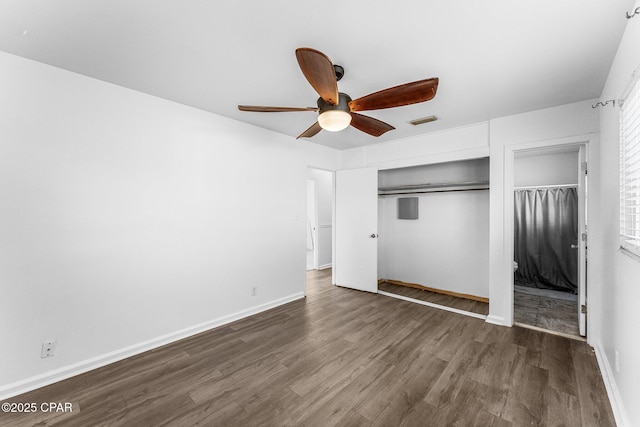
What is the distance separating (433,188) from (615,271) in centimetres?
259

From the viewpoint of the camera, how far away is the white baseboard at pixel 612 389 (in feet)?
5.53

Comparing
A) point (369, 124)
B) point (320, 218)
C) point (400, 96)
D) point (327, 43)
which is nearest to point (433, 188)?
point (369, 124)

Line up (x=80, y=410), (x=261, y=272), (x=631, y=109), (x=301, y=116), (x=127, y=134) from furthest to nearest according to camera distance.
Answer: (x=261, y=272)
(x=301, y=116)
(x=127, y=134)
(x=80, y=410)
(x=631, y=109)

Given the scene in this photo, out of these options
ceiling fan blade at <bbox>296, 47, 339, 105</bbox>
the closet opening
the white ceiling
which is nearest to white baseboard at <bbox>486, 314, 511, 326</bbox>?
the closet opening

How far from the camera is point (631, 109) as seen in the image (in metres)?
1.62

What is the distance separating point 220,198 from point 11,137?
68.1 inches

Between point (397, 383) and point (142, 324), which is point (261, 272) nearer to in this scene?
point (142, 324)

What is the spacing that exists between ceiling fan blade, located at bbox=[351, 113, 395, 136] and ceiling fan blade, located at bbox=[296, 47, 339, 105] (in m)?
0.49

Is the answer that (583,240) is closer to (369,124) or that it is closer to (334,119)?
(369,124)

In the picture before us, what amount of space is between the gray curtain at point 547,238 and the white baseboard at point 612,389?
2337 millimetres

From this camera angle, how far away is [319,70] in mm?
1565

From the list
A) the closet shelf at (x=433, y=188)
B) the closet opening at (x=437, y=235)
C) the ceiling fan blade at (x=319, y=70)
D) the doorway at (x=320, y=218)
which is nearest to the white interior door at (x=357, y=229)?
the closet opening at (x=437, y=235)

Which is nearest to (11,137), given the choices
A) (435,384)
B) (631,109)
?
(435,384)

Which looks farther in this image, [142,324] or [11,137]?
[142,324]
